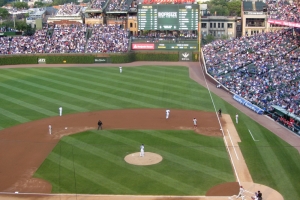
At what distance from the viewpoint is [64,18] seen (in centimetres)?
9194

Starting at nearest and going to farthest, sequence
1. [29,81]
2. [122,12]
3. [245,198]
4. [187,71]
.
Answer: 1. [245,198]
2. [29,81]
3. [187,71]
4. [122,12]

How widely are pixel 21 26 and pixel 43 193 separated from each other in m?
77.1

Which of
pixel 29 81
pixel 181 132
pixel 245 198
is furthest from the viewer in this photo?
pixel 29 81

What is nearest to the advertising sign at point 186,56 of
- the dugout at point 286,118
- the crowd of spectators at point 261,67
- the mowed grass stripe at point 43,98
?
the crowd of spectators at point 261,67

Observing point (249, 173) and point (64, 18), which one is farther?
point (64, 18)

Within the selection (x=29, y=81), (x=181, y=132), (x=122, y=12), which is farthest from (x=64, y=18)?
(x=181, y=132)

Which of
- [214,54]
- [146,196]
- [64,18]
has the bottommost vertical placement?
[146,196]

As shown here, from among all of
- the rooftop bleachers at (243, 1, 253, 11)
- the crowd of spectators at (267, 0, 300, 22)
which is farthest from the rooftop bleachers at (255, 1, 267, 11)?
the crowd of spectators at (267, 0, 300, 22)

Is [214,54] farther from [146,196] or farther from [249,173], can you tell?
[146,196]

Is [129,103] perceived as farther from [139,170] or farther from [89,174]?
[89,174]

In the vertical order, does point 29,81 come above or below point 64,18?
below

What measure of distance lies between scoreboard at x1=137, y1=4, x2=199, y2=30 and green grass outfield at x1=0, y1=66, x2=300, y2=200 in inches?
389

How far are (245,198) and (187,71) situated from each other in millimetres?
39822

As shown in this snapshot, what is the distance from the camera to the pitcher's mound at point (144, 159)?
86.0ft
